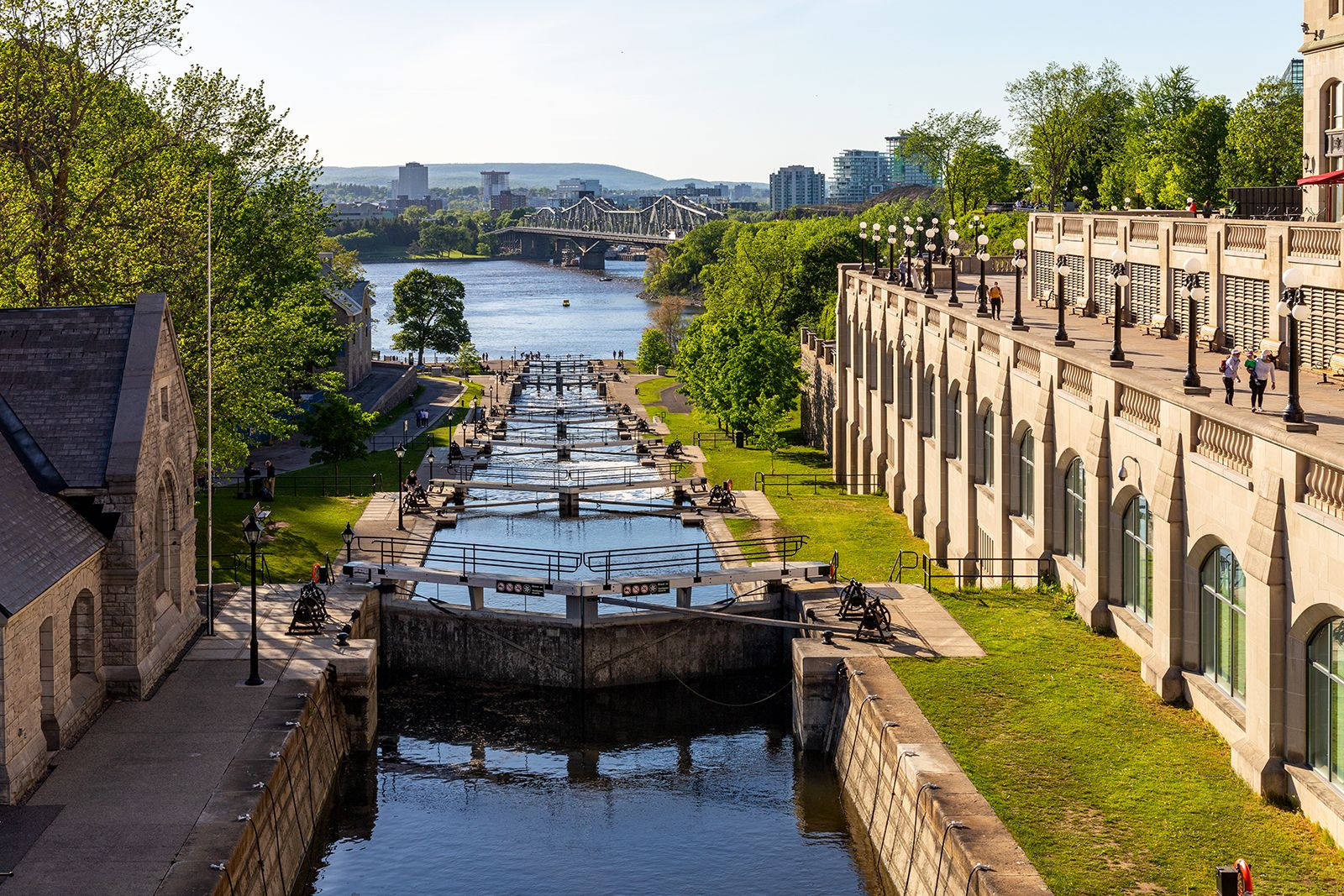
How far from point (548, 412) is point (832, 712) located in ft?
244

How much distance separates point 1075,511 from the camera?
40.8 metres

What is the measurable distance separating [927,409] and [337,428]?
27855 millimetres

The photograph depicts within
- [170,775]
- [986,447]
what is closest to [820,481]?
[986,447]

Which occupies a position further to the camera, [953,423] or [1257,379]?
[953,423]

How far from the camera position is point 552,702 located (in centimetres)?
4441

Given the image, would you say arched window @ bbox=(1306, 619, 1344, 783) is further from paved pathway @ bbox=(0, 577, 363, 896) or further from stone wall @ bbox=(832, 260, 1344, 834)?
paved pathway @ bbox=(0, 577, 363, 896)

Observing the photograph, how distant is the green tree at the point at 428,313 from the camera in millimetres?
148000

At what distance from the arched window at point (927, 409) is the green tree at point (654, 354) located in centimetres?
7641

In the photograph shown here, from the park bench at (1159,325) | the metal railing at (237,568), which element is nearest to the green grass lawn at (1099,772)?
the park bench at (1159,325)

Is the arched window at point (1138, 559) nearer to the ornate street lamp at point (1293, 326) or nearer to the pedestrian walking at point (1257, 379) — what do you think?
the pedestrian walking at point (1257, 379)

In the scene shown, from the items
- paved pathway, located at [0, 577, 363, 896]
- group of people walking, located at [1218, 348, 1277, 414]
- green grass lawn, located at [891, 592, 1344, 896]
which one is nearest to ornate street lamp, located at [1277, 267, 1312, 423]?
group of people walking, located at [1218, 348, 1277, 414]

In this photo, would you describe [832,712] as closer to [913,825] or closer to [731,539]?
[913,825]

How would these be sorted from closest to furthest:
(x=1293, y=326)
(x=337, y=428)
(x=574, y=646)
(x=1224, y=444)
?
(x=1293, y=326) < (x=1224, y=444) < (x=574, y=646) < (x=337, y=428)

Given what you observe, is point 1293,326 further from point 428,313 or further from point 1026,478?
point 428,313
